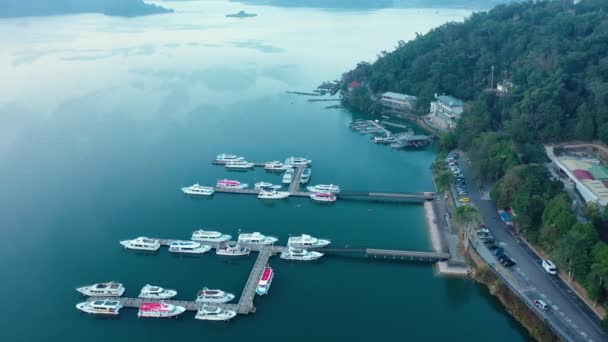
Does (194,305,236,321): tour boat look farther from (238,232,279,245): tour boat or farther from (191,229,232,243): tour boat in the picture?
(191,229,232,243): tour boat

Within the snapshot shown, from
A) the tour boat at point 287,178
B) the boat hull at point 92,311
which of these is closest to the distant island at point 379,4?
the tour boat at point 287,178

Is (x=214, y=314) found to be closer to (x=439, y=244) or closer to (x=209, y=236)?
(x=209, y=236)

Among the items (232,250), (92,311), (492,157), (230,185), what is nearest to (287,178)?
(230,185)

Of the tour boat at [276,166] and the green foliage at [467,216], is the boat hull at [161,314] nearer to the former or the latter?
the green foliage at [467,216]

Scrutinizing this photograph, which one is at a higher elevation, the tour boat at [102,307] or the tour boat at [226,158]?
the tour boat at [226,158]

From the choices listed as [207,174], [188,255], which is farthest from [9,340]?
[207,174]

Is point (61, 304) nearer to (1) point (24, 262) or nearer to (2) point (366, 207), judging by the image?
(1) point (24, 262)

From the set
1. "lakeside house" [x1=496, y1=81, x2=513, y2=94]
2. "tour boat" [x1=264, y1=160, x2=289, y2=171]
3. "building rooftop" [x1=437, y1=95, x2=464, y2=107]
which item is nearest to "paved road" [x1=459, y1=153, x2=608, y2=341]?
"tour boat" [x1=264, y1=160, x2=289, y2=171]
